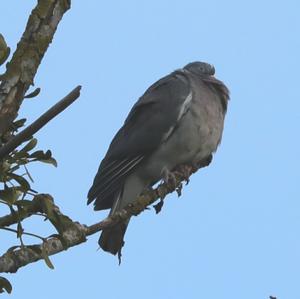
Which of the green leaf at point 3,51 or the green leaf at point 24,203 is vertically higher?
the green leaf at point 3,51

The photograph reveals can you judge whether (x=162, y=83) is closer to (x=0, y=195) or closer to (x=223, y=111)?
(x=223, y=111)

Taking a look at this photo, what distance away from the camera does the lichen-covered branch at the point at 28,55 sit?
10.8 feet

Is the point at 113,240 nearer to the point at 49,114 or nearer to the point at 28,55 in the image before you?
the point at 28,55

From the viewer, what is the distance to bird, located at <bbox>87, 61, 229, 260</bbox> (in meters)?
7.04

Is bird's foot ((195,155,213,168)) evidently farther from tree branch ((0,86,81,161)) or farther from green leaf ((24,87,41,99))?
tree branch ((0,86,81,161))

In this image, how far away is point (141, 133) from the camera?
7.41 m

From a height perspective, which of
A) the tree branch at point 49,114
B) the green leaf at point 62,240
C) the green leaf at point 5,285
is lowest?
the green leaf at point 5,285

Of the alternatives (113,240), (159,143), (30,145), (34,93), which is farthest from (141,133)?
(34,93)

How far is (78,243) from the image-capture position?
3.89 m

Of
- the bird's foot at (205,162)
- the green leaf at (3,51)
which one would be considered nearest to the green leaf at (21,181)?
the green leaf at (3,51)

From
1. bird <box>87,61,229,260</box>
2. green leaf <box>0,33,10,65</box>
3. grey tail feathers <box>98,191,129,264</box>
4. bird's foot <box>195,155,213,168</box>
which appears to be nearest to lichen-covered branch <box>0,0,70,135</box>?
green leaf <box>0,33,10,65</box>

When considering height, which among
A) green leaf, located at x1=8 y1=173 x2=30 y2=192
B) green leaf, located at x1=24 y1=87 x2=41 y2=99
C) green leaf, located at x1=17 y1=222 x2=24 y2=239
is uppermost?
green leaf, located at x1=24 y1=87 x2=41 y2=99

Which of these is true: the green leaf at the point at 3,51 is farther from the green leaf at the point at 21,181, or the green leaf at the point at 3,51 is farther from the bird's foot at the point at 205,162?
the bird's foot at the point at 205,162

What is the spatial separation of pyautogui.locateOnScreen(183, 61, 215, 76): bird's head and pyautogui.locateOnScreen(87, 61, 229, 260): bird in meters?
0.74
